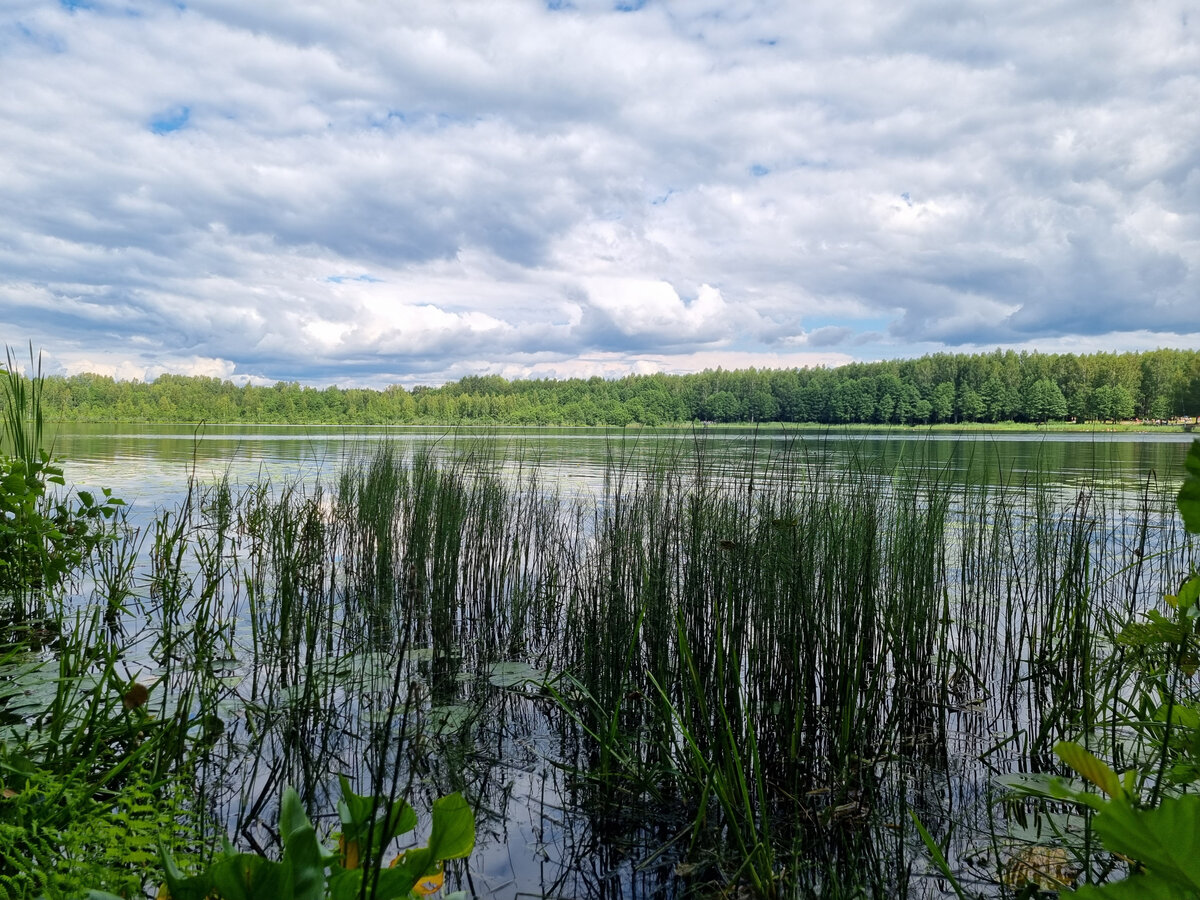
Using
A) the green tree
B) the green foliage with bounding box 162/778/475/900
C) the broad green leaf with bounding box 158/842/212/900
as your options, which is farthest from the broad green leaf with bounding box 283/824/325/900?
the green tree

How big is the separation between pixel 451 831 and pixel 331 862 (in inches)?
5.4

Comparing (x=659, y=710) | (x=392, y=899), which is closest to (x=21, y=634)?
(x=659, y=710)

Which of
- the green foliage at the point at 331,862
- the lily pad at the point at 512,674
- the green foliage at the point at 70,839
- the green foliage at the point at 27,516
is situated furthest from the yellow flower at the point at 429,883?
the green foliage at the point at 27,516

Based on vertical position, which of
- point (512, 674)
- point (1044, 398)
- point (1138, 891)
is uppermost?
point (1044, 398)

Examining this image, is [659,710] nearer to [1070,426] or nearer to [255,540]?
[255,540]

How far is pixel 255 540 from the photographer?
6.76 metres

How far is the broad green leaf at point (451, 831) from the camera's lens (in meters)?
0.85

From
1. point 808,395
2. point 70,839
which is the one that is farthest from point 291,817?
point 808,395

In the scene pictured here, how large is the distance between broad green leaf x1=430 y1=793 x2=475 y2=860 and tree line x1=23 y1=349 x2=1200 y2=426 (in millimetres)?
11783

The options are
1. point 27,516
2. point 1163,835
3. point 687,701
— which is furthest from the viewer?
point 27,516

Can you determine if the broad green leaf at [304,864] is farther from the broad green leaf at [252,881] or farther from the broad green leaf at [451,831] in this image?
the broad green leaf at [451,831]

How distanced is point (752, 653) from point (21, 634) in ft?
12.9

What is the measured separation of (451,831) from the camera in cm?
85

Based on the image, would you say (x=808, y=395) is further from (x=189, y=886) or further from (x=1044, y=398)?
(x=189, y=886)
